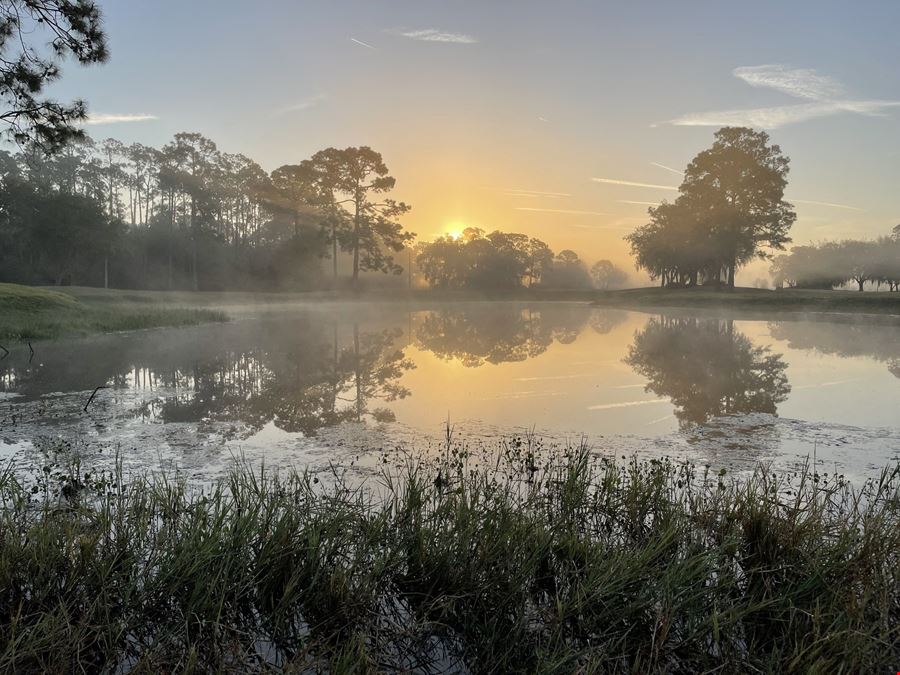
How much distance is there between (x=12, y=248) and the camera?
1770 inches

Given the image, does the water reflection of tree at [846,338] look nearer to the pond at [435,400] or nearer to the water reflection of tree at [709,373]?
the pond at [435,400]

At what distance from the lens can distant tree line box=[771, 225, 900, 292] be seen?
240 ft

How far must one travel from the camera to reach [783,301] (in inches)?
1435

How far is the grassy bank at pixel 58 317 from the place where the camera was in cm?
1847

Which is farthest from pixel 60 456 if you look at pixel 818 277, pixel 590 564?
pixel 818 277

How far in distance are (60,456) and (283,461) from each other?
8.03ft

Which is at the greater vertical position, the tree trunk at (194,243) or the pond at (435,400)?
the tree trunk at (194,243)

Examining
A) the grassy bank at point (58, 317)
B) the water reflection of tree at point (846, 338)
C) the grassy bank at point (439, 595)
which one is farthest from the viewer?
the grassy bank at point (58, 317)

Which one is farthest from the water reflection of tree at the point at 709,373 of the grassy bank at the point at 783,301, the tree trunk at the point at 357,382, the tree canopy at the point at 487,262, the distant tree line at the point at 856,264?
the distant tree line at the point at 856,264

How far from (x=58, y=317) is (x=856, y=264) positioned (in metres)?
91.6

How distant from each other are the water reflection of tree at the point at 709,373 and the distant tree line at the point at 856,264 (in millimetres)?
67901

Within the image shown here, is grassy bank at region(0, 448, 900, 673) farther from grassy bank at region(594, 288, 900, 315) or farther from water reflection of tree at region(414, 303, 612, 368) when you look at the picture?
grassy bank at region(594, 288, 900, 315)

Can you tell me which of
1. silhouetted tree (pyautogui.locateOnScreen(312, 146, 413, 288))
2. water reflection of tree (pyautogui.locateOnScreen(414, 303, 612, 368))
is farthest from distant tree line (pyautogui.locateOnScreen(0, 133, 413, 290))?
water reflection of tree (pyautogui.locateOnScreen(414, 303, 612, 368))

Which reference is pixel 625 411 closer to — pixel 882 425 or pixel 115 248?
pixel 882 425
